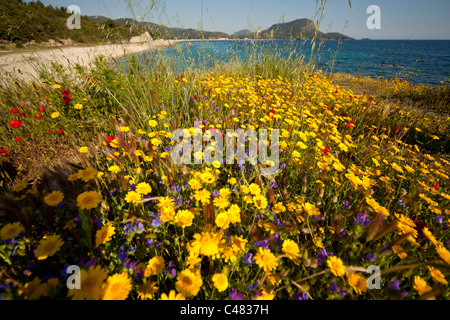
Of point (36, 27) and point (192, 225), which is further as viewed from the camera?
point (36, 27)

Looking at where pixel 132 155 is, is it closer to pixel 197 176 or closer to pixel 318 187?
pixel 197 176

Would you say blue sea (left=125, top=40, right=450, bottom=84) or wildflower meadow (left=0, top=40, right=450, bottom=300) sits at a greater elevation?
blue sea (left=125, top=40, right=450, bottom=84)

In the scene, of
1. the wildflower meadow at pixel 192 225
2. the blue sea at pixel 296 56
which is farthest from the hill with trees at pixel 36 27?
the wildflower meadow at pixel 192 225

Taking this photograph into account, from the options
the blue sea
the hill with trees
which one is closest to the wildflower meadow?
the hill with trees

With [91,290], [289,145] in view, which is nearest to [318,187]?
[289,145]

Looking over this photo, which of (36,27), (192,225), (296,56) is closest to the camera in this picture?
(192,225)

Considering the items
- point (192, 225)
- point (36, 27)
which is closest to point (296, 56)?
point (192, 225)

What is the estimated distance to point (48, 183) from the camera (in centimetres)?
128

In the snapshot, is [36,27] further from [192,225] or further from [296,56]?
[296,56]

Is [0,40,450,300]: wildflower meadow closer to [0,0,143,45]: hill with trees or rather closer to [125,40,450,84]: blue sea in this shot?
[0,0,143,45]: hill with trees

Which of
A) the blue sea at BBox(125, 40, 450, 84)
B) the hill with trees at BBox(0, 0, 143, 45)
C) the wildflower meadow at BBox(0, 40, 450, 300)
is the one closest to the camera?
the wildflower meadow at BBox(0, 40, 450, 300)

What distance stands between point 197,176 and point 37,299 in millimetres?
996

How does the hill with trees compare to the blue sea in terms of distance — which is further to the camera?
the blue sea
